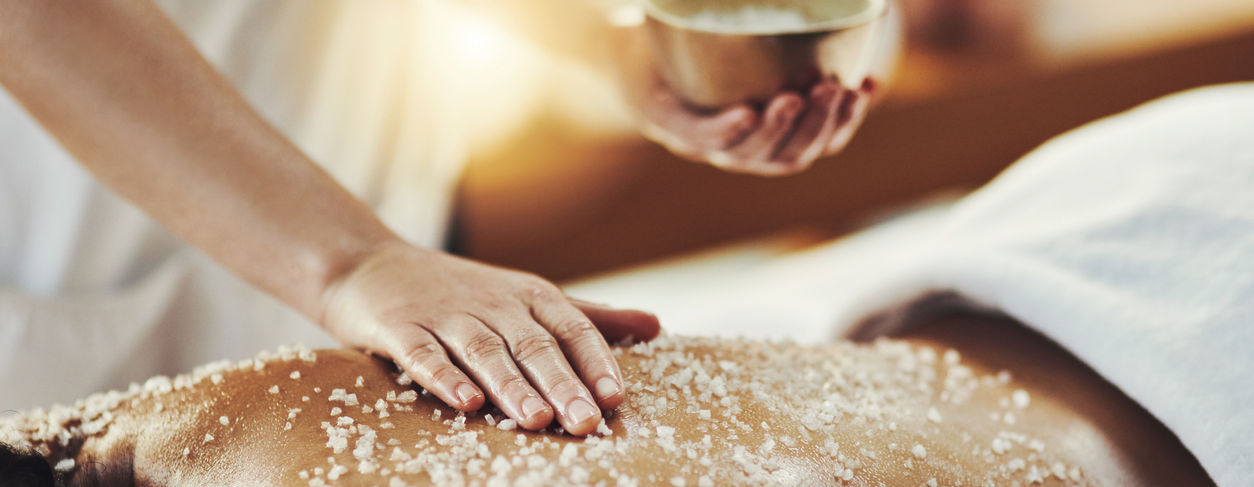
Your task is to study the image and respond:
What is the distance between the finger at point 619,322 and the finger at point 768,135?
0.87ft

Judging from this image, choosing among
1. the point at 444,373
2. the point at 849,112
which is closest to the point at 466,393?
the point at 444,373

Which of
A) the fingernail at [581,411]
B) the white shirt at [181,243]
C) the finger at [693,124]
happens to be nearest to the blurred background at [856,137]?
the white shirt at [181,243]

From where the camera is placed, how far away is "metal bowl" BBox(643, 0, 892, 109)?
3.00ft

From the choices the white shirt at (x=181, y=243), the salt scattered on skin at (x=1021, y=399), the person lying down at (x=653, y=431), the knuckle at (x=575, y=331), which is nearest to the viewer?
the person lying down at (x=653, y=431)

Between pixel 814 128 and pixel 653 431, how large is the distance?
0.46m

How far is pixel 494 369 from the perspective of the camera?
776mm

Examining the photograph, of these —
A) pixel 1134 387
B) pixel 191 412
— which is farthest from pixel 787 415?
pixel 191 412

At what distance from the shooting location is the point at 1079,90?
2.74 metres

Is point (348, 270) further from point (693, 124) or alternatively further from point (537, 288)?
point (693, 124)

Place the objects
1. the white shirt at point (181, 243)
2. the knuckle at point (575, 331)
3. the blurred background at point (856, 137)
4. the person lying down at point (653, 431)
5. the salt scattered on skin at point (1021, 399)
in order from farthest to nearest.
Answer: the blurred background at point (856, 137) < the white shirt at point (181, 243) < the salt scattered on skin at point (1021, 399) < the knuckle at point (575, 331) < the person lying down at point (653, 431)

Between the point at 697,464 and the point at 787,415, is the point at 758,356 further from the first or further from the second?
the point at 697,464

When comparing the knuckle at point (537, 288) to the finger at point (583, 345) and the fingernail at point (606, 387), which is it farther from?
the fingernail at point (606, 387)

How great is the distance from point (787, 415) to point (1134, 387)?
0.35 metres

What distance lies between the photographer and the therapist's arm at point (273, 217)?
31.3 inches
